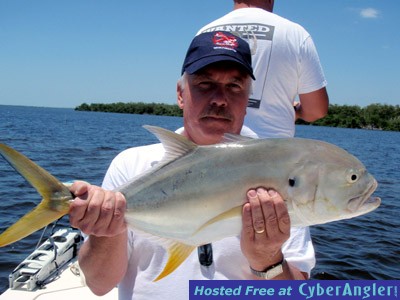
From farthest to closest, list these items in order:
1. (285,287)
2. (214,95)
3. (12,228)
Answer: (214,95) < (285,287) < (12,228)

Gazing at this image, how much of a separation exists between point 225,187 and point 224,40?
4.14 ft

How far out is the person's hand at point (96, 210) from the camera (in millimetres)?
2289

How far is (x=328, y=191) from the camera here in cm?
219

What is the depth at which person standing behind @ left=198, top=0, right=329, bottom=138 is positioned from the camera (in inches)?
138

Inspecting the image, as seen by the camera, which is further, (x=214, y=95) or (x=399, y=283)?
(x=214, y=95)

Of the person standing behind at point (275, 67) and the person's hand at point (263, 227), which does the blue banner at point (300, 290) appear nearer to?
the person's hand at point (263, 227)

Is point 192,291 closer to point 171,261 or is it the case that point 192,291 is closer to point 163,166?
point 171,261

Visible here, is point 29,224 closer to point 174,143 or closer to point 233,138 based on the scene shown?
point 174,143

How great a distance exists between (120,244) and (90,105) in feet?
645

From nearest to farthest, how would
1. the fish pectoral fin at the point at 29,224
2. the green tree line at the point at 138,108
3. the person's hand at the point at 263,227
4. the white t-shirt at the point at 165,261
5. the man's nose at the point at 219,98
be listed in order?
the fish pectoral fin at the point at 29,224
the person's hand at the point at 263,227
the white t-shirt at the point at 165,261
the man's nose at the point at 219,98
the green tree line at the point at 138,108

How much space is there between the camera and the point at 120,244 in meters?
2.64

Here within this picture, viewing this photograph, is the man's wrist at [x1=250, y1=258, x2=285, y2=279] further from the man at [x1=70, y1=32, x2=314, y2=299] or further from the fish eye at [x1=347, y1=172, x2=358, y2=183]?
the fish eye at [x1=347, y1=172, x2=358, y2=183]

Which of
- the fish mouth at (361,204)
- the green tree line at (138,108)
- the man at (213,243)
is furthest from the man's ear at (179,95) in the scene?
the green tree line at (138,108)

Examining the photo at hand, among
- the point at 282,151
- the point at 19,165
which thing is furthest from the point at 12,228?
the point at 282,151
